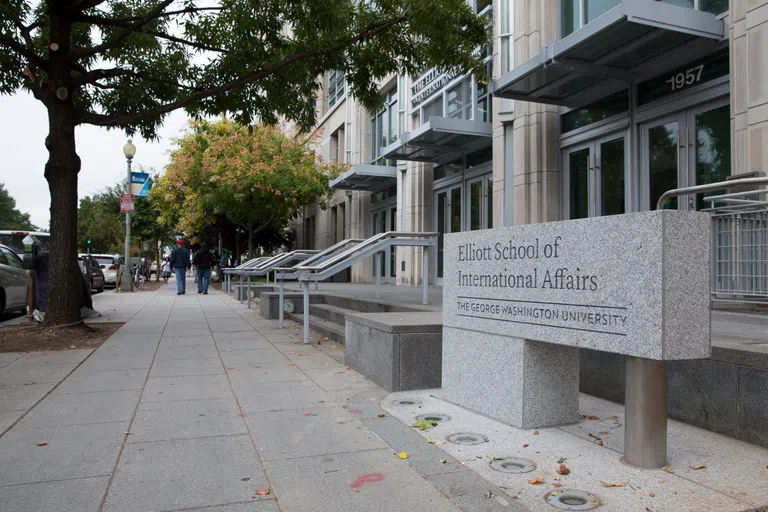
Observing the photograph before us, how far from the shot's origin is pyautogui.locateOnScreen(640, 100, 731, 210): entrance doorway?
8828mm

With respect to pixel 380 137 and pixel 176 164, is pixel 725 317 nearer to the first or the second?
pixel 380 137

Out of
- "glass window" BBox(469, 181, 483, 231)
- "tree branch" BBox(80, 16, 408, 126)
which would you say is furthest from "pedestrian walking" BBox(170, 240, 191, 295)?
"tree branch" BBox(80, 16, 408, 126)

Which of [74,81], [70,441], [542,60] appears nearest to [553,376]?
[70,441]

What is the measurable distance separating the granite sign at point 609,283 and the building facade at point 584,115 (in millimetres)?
3518

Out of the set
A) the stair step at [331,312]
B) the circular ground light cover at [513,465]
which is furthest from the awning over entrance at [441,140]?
the circular ground light cover at [513,465]

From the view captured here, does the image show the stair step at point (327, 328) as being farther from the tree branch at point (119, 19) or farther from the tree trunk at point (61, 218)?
the tree branch at point (119, 19)

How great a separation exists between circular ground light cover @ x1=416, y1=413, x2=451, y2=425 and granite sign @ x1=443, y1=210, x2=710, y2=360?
0.76 metres

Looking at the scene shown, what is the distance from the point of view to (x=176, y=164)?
2875cm

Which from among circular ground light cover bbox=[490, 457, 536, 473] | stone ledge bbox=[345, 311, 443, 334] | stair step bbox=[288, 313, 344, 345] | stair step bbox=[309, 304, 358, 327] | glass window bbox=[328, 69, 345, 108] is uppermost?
glass window bbox=[328, 69, 345, 108]

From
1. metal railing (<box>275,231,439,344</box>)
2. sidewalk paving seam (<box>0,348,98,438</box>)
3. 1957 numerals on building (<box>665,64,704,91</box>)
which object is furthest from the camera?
1957 numerals on building (<box>665,64,704,91</box>)

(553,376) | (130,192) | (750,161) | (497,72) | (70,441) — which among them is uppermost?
(497,72)

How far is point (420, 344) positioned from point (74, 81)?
7.88m

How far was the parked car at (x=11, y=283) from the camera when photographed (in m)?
12.4

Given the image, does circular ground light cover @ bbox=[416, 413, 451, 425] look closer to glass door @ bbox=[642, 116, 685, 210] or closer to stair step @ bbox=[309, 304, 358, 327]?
stair step @ bbox=[309, 304, 358, 327]
